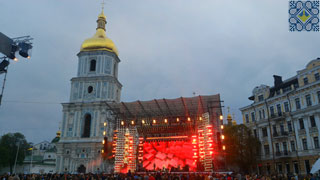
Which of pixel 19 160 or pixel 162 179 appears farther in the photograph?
pixel 19 160

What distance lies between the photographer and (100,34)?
166ft

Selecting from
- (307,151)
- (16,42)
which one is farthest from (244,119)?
(16,42)

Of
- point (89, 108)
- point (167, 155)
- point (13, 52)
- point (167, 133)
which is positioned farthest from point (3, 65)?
point (89, 108)

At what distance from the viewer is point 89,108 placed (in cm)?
4441

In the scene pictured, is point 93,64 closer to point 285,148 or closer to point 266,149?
point 266,149

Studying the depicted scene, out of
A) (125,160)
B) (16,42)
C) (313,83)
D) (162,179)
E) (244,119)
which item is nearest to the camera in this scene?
(16,42)

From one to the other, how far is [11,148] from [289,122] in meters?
50.9

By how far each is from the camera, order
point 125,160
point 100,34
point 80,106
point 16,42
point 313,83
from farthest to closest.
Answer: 1. point 100,34
2. point 80,106
3. point 313,83
4. point 125,160
5. point 16,42

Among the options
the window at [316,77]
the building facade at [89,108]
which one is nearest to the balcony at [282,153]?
the window at [316,77]

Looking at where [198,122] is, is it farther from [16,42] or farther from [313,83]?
[16,42]

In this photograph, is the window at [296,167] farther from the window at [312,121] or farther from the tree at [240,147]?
the window at [312,121]

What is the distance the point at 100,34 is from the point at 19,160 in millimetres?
29661

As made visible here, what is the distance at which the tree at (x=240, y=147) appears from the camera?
34.7 m

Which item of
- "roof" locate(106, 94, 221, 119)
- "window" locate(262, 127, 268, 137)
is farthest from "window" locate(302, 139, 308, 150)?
"roof" locate(106, 94, 221, 119)
